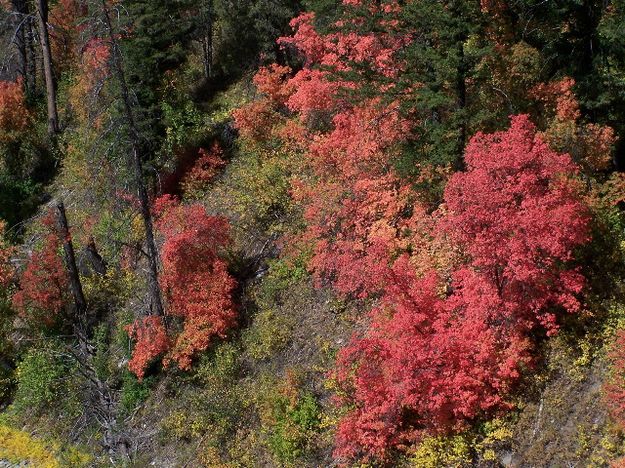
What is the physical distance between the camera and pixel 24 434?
23.4m

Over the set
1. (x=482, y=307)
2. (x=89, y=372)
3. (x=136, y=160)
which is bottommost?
(x=89, y=372)

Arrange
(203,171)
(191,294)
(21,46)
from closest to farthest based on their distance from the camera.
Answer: (191,294) → (203,171) → (21,46)

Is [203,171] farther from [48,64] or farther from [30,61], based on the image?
[30,61]

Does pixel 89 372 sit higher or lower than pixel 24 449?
higher

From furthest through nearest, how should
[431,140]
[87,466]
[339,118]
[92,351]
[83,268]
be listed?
[83,268], [92,351], [339,118], [87,466], [431,140]

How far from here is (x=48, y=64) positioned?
33.5 meters

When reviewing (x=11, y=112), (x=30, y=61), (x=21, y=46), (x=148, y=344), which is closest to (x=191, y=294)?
(x=148, y=344)

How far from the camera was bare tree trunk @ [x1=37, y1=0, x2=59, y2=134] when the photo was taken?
107 feet

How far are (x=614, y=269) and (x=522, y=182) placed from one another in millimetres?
3952

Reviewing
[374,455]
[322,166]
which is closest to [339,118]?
[322,166]

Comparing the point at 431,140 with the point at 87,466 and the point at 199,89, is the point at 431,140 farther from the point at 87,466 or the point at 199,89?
the point at 199,89

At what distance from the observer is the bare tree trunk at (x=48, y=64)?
107 feet

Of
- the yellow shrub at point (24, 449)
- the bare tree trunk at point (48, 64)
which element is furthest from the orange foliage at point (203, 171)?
the bare tree trunk at point (48, 64)

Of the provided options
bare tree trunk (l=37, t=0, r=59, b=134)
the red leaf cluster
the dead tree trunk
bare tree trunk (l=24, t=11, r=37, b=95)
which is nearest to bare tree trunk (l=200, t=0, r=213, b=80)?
bare tree trunk (l=37, t=0, r=59, b=134)
